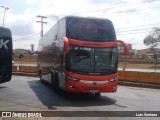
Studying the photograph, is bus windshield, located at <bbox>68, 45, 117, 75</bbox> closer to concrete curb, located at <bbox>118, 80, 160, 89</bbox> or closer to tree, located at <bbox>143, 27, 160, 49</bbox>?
concrete curb, located at <bbox>118, 80, 160, 89</bbox>

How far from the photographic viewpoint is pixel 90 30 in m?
15.5

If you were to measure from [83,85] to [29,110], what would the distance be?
342cm

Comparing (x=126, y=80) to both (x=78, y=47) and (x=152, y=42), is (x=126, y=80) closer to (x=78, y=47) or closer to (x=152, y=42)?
(x=78, y=47)

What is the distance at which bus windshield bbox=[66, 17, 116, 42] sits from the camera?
602 inches

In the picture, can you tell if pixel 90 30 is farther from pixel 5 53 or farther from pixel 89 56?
pixel 5 53

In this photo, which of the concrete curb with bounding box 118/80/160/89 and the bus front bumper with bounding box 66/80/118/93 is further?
the concrete curb with bounding box 118/80/160/89

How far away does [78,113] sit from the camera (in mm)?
11711

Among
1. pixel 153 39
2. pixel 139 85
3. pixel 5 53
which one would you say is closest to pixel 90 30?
pixel 5 53

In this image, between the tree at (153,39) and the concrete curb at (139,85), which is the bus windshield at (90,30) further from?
the tree at (153,39)

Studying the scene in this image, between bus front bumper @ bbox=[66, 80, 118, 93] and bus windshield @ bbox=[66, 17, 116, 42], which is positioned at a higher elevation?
bus windshield @ bbox=[66, 17, 116, 42]

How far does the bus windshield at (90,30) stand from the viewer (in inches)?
602

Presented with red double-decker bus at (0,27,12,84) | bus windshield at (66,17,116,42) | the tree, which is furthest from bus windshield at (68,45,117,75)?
the tree

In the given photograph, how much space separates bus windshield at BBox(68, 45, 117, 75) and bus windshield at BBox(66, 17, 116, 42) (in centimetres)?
48

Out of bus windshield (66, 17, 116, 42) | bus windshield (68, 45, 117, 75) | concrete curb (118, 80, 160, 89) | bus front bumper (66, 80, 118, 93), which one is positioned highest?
bus windshield (66, 17, 116, 42)
